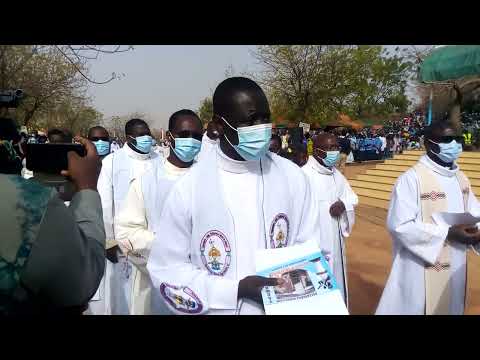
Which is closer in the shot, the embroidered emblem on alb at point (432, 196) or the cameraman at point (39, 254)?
the cameraman at point (39, 254)

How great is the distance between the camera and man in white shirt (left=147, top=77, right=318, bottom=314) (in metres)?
2.22

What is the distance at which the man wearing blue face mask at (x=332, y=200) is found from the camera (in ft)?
16.9

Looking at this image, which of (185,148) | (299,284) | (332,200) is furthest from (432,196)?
(299,284)

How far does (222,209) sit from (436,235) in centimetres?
248

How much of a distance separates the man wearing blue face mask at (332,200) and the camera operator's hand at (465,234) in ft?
4.50

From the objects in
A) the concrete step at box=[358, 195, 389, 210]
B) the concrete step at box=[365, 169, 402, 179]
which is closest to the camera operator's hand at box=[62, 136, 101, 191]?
the concrete step at box=[358, 195, 389, 210]

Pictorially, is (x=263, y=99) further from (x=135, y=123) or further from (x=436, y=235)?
(x=135, y=123)

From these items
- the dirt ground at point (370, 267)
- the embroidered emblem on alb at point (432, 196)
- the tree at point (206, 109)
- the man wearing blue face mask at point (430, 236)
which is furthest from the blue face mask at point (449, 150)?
the tree at point (206, 109)

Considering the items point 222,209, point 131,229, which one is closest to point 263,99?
point 222,209

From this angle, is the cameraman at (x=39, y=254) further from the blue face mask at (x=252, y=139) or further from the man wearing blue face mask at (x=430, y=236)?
the man wearing blue face mask at (x=430, y=236)

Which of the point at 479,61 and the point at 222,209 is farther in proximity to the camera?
the point at 479,61

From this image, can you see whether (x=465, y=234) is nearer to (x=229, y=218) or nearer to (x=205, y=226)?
(x=229, y=218)

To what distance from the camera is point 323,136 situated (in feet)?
19.6

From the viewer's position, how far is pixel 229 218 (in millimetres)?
2320
